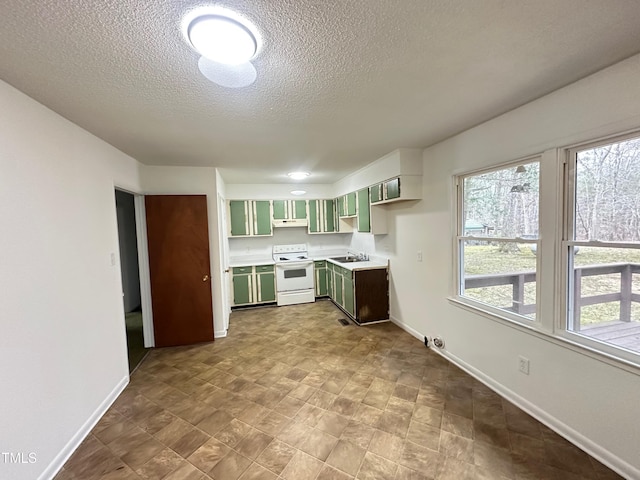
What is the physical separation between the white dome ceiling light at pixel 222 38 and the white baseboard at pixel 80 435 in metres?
2.66

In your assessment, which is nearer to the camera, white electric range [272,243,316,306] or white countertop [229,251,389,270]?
white countertop [229,251,389,270]

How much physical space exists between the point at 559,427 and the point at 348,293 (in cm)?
288

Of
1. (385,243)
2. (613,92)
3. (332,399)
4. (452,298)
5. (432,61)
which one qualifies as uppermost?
(432,61)

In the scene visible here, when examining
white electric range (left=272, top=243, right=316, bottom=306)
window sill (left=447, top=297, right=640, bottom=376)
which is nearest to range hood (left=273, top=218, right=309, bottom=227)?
white electric range (left=272, top=243, right=316, bottom=306)

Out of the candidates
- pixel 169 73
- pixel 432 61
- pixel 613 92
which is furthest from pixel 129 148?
pixel 613 92

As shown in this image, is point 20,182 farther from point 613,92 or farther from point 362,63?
point 613,92

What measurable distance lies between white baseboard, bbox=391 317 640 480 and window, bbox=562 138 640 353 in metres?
0.67

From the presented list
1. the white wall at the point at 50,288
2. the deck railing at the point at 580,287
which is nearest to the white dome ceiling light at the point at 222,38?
the white wall at the point at 50,288

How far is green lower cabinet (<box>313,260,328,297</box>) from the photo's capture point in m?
5.75

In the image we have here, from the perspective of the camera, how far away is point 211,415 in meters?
2.27

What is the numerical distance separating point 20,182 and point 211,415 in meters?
2.13

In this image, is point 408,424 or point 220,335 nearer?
point 408,424

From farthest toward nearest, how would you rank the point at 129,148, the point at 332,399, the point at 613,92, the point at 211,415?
the point at 129,148 < the point at 332,399 < the point at 211,415 < the point at 613,92

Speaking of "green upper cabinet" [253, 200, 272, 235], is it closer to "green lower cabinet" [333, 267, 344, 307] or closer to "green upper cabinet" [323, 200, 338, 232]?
"green upper cabinet" [323, 200, 338, 232]
